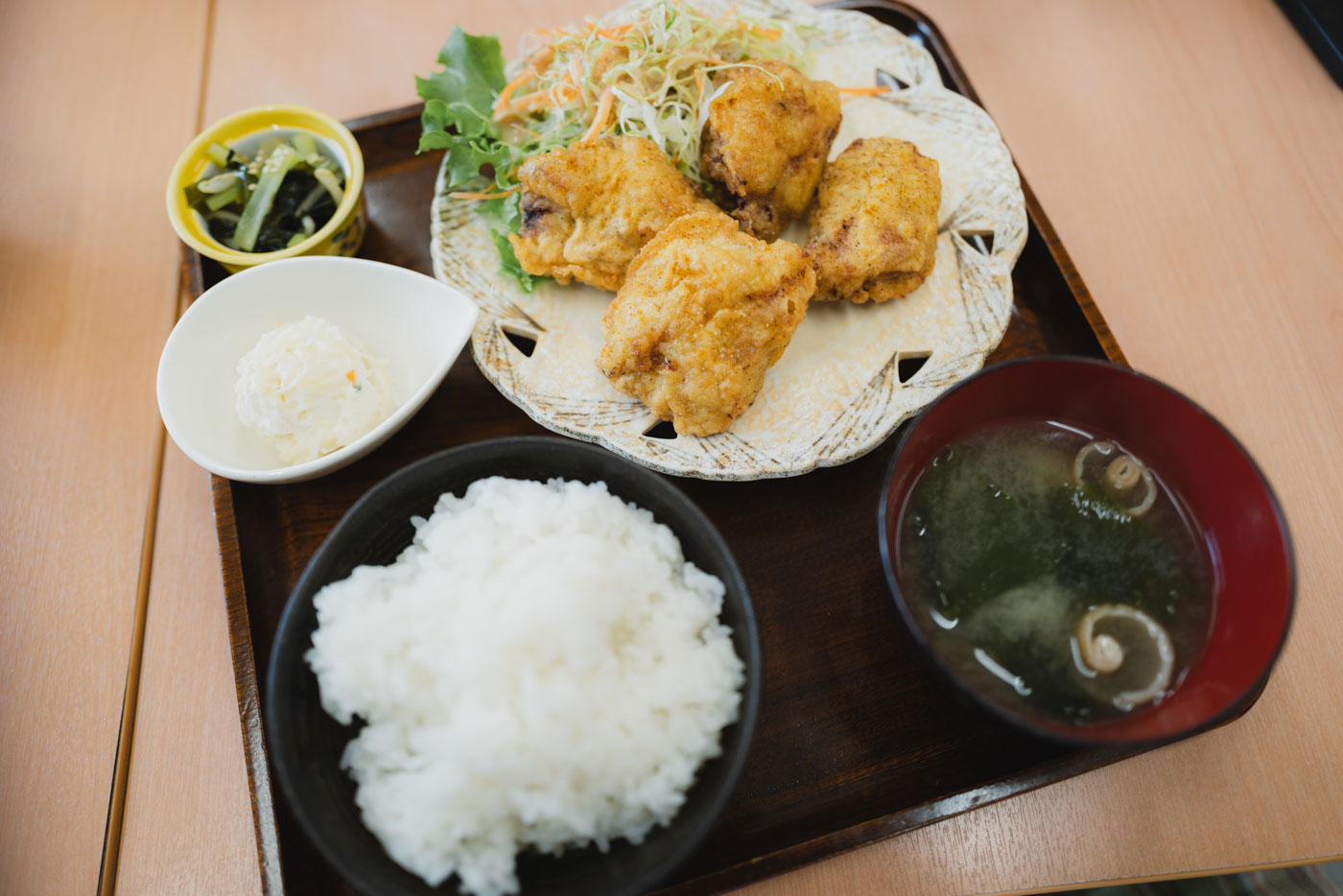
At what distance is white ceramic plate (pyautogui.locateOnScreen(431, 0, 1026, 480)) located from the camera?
71.1 inches

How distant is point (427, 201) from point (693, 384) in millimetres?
1214

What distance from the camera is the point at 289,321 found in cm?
201

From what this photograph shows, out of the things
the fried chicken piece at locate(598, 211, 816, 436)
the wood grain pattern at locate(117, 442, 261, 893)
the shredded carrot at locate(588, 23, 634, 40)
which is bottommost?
the wood grain pattern at locate(117, 442, 261, 893)

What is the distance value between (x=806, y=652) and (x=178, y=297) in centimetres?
212

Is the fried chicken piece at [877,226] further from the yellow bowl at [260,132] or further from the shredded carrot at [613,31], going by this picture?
the yellow bowl at [260,132]

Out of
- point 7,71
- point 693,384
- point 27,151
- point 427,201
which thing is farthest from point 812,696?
point 7,71

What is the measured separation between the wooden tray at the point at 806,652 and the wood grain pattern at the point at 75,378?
385 millimetres

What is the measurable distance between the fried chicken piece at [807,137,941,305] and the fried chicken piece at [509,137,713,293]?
0.37 m

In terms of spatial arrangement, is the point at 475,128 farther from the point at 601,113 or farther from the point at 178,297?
the point at 178,297

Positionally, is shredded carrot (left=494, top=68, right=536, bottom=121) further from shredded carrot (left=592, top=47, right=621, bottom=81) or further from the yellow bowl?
the yellow bowl

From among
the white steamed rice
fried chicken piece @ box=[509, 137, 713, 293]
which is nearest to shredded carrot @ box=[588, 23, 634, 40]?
fried chicken piece @ box=[509, 137, 713, 293]

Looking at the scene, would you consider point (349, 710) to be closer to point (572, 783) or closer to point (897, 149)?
point (572, 783)

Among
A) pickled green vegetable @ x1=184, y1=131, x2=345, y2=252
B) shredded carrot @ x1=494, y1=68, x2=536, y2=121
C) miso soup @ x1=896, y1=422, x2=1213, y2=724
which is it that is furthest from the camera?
shredded carrot @ x1=494, y1=68, x2=536, y2=121

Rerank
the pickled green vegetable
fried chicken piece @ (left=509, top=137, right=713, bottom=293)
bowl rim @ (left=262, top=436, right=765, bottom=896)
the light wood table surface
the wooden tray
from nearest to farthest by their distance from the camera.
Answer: bowl rim @ (left=262, top=436, right=765, bottom=896), the wooden tray, the light wood table surface, fried chicken piece @ (left=509, top=137, right=713, bottom=293), the pickled green vegetable
